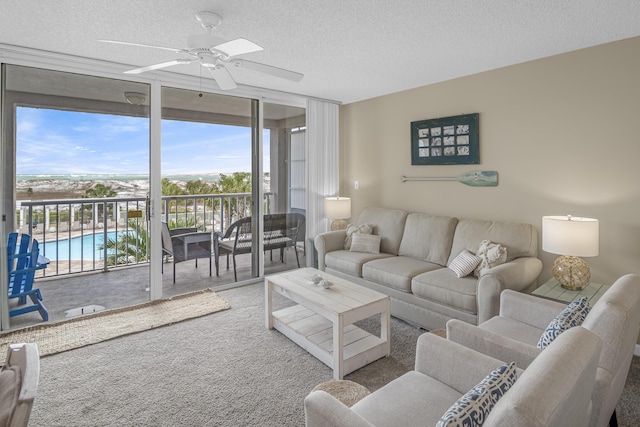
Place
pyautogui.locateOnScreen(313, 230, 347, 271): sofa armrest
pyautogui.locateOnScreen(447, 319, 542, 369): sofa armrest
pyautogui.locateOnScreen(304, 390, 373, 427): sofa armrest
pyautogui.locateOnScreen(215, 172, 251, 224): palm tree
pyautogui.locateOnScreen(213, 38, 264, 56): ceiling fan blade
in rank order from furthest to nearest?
pyautogui.locateOnScreen(215, 172, 251, 224): palm tree, pyautogui.locateOnScreen(313, 230, 347, 271): sofa armrest, pyautogui.locateOnScreen(213, 38, 264, 56): ceiling fan blade, pyautogui.locateOnScreen(447, 319, 542, 369): sofa armrest, pyautogui.locateOnScreen(304, 390, 373, 427): sofa armrest

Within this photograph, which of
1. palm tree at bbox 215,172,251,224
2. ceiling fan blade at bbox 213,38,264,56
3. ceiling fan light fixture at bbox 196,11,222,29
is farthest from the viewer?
palm tree at bbox 215,172,251,224

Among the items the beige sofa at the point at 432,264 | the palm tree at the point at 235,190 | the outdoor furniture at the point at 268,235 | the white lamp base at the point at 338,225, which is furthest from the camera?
the white lamp base at the point at 338,225

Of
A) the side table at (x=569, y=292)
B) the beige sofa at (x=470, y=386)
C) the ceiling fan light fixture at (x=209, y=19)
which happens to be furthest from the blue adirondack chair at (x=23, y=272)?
the side table at (x=569, y=292)

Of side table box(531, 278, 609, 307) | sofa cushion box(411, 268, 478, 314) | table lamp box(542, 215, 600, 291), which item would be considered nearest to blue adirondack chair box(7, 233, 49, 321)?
sofa cushion box(411, 268, 478, 314)

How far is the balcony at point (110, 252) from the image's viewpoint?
3631 mm

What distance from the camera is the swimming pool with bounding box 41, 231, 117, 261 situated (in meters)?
4.00

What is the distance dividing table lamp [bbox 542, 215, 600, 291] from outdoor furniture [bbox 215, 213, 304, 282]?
9.95ft

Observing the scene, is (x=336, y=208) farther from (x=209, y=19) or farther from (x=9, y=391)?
(x=9, y=391)

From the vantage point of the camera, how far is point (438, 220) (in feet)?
12.6

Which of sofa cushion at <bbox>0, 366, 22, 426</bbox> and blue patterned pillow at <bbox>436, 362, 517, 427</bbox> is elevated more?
sofa cushion at <bbox>0, 366, 22, 426</bbox>

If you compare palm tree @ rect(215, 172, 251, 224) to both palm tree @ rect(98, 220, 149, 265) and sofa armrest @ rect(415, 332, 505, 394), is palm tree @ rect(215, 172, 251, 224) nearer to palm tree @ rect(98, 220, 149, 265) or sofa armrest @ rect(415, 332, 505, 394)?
palm tree @ rect(98, 220, 149, 265)

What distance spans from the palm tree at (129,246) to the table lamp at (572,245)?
394 cm

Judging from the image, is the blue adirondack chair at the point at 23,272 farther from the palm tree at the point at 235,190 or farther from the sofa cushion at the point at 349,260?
the sofa cushion at the point at 349,260

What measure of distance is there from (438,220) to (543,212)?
973 mm
